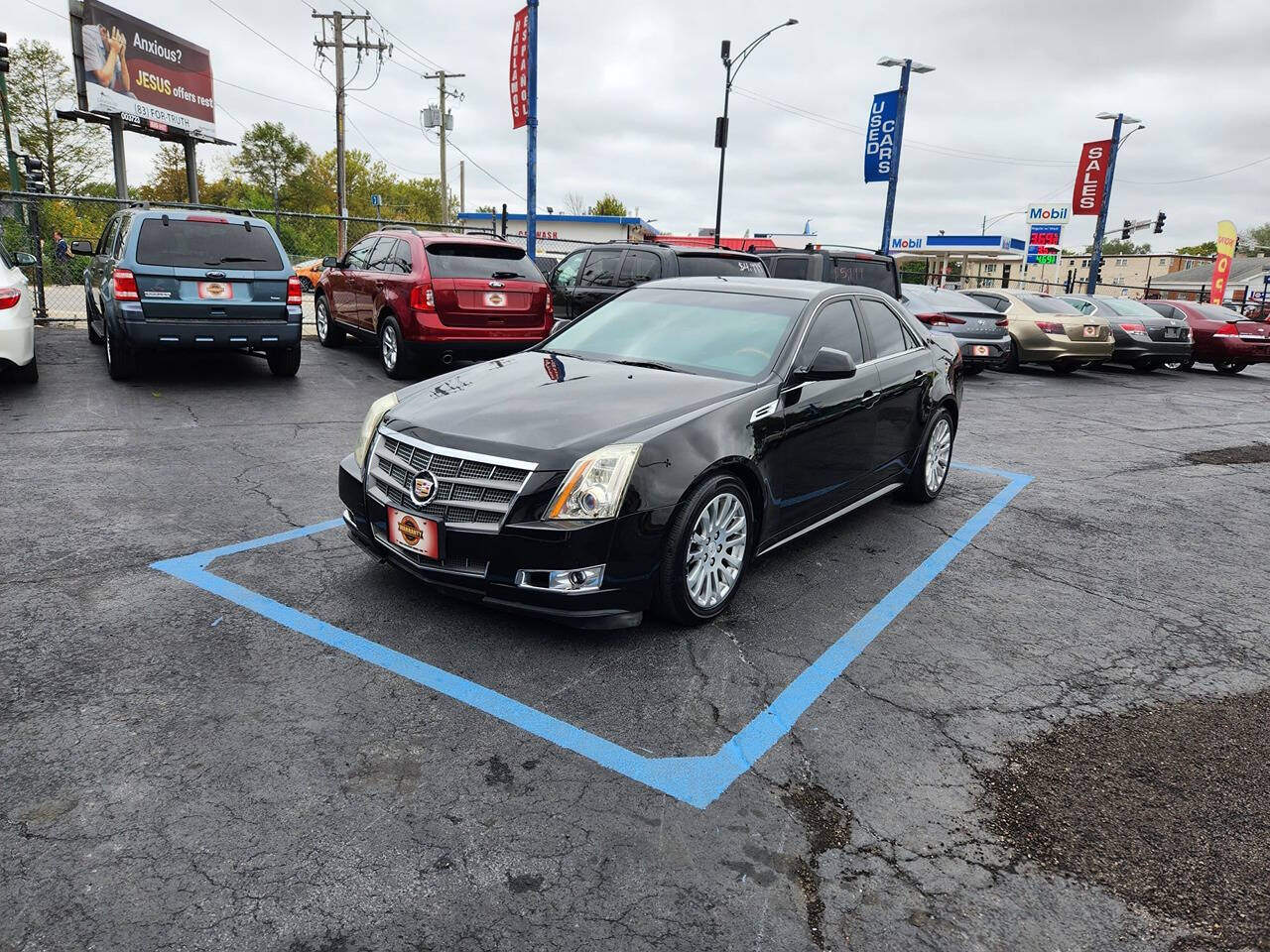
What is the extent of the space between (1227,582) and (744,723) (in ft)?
11.7

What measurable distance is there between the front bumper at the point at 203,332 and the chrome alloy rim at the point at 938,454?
6887 mm

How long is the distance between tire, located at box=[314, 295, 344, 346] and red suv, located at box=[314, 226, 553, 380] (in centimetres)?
191

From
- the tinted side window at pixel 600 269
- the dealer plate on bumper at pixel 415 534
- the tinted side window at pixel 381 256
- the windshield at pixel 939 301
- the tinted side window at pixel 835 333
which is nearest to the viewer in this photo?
the dealer plate on bumper at pixel 415 534

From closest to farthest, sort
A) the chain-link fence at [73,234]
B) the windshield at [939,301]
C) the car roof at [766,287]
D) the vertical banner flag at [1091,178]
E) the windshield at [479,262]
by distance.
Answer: the car roof at [766,287] < the windshield at [479,262] < the chain-link fence at [73,234] < the windshield at [939,301] < the vertical banner flag at [1091,178]

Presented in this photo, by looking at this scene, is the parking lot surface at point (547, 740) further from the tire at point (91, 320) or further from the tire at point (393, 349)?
the tire at point (91, 320)

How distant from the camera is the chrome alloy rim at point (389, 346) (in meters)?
10.6

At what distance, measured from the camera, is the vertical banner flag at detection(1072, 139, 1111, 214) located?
33000 millimetres

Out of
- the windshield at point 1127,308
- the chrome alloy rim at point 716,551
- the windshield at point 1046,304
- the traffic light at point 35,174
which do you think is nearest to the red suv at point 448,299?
the chrome alloy rim at point 716,551

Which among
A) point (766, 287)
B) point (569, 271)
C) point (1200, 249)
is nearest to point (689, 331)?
point (766, 287)

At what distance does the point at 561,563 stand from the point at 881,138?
80.8 ft

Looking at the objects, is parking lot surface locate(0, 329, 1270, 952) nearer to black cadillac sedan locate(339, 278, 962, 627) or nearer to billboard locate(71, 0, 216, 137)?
black cadillac sedan locate(339, 278, 962, 627)

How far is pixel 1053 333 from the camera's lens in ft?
51.8

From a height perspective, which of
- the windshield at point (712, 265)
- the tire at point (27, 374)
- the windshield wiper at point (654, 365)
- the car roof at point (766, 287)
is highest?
the windshield at point (712, 265)

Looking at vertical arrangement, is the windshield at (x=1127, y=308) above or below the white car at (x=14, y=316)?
above
